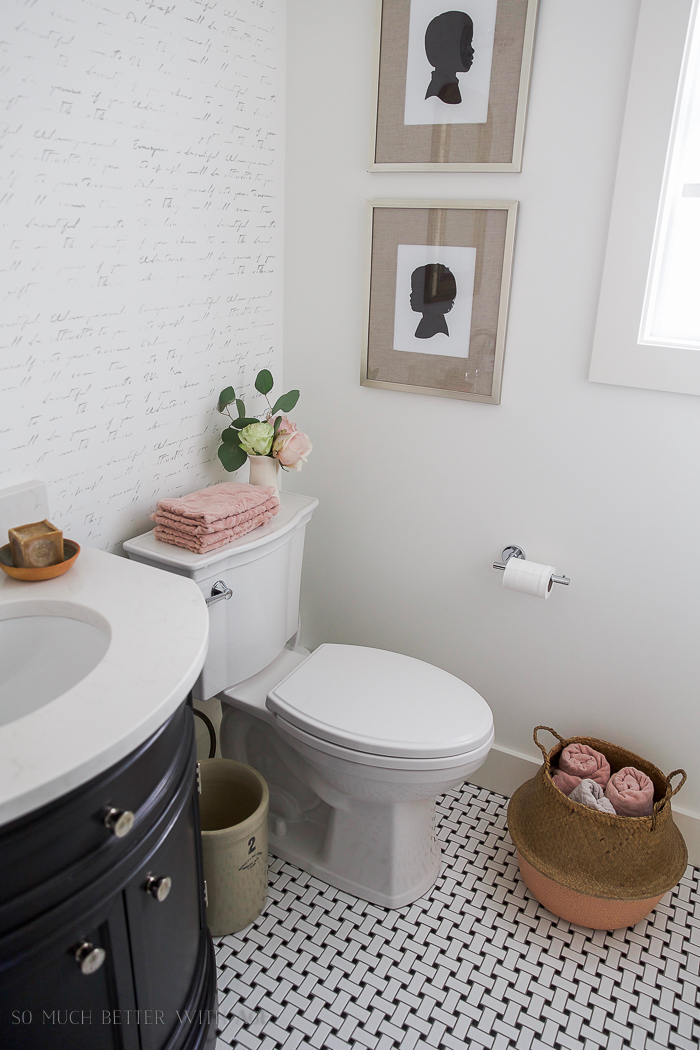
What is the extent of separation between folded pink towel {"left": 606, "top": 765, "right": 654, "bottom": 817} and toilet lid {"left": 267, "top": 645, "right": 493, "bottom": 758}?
1.15 ft

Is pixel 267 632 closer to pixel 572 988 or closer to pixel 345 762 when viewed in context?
pixel 345 762

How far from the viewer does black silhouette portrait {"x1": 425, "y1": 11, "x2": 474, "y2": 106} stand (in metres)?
1.58

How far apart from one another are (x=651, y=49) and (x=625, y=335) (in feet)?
1.71

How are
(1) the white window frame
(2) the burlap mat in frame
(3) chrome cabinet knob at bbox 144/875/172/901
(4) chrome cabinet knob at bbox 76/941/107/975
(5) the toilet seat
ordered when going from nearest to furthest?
(4) chrome cabinet knob at bbox 76/941/107/975 < (3) chrome cabinet knob at bbox 144/875/172/901 < (1) the white window frame < (5) the toilet seat < (2) the burlap mat in frame

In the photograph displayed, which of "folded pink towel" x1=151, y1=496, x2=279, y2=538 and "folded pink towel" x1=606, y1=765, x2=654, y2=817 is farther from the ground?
"folded pink towel" x1=151, y1=496, x2=279, y2=538

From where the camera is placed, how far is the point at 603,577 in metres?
1.76

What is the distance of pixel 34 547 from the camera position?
3.93ft

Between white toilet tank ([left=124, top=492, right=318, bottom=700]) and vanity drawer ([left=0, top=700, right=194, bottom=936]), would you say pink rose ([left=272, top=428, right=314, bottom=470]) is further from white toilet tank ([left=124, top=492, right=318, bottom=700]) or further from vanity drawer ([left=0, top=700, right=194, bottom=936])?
vanity drawer ([left=0, top=700, right=194, bottom=936])

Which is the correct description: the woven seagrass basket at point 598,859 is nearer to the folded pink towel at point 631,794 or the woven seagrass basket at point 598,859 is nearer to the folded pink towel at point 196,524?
the folded pink towel at point 631,794

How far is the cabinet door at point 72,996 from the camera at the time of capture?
0.81m

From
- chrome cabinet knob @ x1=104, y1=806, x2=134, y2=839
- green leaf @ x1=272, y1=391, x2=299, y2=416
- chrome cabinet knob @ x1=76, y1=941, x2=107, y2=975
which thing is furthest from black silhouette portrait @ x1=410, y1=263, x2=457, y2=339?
chrome cabinet knob @ x1=76, y1=941, x2=107, y2=975

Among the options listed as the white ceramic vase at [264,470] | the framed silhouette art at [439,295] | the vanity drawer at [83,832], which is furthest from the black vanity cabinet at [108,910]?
the framed silhouette art at [439,295]

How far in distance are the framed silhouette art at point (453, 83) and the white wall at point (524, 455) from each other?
0.04m

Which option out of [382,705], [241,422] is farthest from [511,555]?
[241,422]
